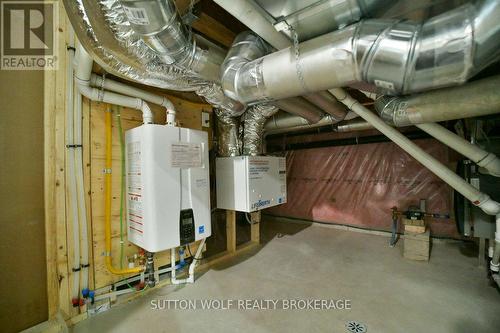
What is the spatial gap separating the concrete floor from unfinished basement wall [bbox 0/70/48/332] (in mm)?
381

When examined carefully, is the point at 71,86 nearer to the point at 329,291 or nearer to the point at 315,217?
the point at 329,291

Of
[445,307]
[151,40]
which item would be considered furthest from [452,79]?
[445,307]

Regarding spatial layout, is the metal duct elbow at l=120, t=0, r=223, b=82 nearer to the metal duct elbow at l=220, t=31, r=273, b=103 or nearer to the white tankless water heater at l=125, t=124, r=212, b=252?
the metal duct elbow at l=220, t=31, r=273, b=103

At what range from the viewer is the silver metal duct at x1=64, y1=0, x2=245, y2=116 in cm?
93

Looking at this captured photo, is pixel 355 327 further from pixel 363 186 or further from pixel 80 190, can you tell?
pixel 363 186

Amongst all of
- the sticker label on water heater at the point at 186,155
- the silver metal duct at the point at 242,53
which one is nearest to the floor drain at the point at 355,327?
the sticker label on water heater at the point at 186,155

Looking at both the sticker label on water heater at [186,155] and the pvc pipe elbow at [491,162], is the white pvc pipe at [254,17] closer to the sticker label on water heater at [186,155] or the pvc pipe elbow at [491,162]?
the sticker label on water heater at [186,155]

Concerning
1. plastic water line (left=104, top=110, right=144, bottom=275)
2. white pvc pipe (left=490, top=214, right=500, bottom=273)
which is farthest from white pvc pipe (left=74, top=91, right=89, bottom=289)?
white pvc pipe (left=490, top=214, right=500, bottom=273)

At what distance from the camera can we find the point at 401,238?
2857mm

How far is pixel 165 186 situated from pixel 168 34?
0.98 metres

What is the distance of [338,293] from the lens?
66.7 inches

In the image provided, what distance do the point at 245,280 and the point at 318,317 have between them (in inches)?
28.1

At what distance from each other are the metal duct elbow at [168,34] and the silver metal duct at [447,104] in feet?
3.99

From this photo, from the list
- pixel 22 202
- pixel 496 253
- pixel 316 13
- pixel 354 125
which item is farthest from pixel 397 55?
pixel 22 202
